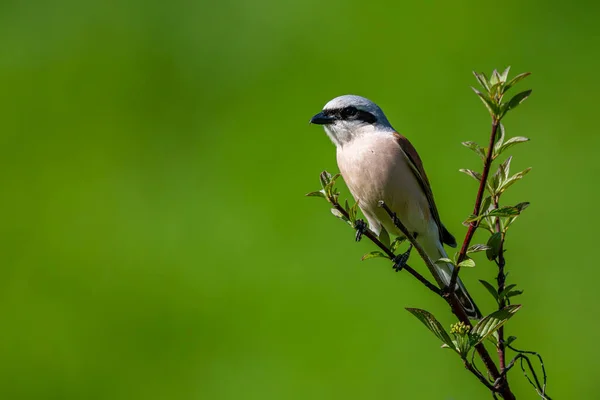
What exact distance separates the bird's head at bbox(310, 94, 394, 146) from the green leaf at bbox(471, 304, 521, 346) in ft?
5.78

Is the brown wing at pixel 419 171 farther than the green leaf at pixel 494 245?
Yes

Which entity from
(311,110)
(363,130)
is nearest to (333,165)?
(311,110)

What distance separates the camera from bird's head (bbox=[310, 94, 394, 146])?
3070mm

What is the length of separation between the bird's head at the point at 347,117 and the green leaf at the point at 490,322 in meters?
1.76

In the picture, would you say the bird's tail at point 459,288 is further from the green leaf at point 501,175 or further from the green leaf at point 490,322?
the green leaf at point 490,322

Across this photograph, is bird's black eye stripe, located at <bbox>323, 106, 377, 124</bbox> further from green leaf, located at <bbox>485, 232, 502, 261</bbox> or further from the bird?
green leaf, located at <bbox>485, 232, 502, 261</bbox>

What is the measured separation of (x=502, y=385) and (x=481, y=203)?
15.4 inches

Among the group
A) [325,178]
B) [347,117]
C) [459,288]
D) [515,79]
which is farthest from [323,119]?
[515,79]

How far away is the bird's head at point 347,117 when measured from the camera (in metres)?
3.07

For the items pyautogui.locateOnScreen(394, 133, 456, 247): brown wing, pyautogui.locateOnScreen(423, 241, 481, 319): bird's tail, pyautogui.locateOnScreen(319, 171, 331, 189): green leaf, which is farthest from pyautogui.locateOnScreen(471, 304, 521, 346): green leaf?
pyautogui.locateOnScreen(394, 133, 456, 247): brown wing

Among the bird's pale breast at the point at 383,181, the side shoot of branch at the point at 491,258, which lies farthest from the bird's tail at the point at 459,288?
the side shoot of branch at the point at 491,258

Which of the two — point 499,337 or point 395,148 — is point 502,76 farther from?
point 395,148

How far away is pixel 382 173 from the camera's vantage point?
9.34 feet

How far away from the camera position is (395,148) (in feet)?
9.78
